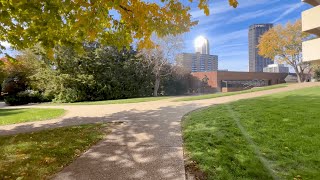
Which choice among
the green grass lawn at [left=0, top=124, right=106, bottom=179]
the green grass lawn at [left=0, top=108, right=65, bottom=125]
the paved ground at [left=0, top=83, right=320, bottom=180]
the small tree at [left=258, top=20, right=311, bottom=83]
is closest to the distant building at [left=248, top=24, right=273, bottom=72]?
the small tree at [left=258, top=20, right=311, bottom=83]

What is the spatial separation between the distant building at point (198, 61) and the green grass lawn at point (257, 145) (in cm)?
1605

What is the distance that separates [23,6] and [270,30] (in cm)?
3964

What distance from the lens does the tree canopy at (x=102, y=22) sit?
230 inches

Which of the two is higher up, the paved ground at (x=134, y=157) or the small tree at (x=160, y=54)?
the small tree at (x=160, y=54)

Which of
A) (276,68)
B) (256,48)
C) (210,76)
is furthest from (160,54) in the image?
(276,68)

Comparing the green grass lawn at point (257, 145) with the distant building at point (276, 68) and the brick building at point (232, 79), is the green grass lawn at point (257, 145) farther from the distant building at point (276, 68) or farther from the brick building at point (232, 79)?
the distant building at point (276, 68)

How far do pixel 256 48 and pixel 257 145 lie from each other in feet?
124

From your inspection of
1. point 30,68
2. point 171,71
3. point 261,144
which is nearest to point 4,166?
point 261,144

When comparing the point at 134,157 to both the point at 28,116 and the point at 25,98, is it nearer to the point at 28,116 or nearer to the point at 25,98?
the point at 28,116

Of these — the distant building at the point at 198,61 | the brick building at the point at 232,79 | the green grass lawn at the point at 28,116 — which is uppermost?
the distant building at the point at 198,61

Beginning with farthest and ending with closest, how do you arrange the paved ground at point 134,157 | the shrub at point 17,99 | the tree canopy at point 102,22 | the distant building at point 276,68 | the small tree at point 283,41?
the distant building at point 276,68 < the small tree at point 283,41 < the shrub at point 17,99 < the tree canopy at point 102,22 < the paved ground at point 134,157

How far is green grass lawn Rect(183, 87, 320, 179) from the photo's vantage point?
4168 mm

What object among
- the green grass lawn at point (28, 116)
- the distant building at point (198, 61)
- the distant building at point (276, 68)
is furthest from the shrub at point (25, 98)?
the distant building at point (276, 68)

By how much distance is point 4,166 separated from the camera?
460 cm
